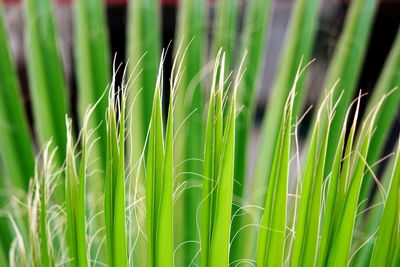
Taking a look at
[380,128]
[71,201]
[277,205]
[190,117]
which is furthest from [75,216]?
[380,128]

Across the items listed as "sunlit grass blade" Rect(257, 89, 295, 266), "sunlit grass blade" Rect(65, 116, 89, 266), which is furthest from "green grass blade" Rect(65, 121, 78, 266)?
"sunlit grass blade" Rect(257, 89, 295, 266)

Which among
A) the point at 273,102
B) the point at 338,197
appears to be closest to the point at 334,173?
the point at 338,197

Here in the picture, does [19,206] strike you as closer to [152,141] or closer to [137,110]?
[137,110]

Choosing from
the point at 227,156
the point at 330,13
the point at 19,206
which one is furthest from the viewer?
the point at 330,13

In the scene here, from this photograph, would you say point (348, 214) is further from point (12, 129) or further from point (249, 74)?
point (12, 129)

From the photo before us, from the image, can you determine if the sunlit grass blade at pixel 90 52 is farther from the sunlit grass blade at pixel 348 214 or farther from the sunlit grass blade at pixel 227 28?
the sunlit grass blade at pixel 348 214

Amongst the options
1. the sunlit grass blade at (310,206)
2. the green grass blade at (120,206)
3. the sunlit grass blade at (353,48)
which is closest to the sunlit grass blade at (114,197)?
the green grass blade at (120,206)
